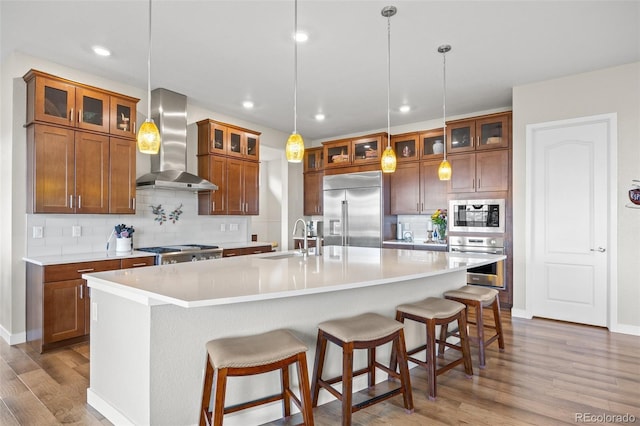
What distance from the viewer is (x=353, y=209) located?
616 centimetres

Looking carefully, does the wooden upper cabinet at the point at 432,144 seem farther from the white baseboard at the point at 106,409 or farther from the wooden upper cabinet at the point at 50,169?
the white baseboard at the point at 106,409

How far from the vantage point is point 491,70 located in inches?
154

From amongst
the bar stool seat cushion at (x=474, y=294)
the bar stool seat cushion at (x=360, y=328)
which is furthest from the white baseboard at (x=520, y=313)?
the bar stool seat cushion at (x=360, y=328)

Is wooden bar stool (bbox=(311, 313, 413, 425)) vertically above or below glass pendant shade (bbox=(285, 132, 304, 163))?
below

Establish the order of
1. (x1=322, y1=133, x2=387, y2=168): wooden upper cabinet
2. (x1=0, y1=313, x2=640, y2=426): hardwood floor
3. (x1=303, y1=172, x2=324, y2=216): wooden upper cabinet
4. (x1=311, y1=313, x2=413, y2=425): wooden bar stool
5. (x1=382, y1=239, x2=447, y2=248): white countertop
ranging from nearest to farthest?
1. (x1=311, y1=313, x2=413, y2=425): wooden bar stool
2. (x1=0, y1=313, x2=640, y2=426): hardwood floor
3. (x1=382, y1=239, x2=447, y2=248): white countertop
4. (x1=322, y1=133, x2=387, y2=168): wooden upper cabinet
5. (x1=303, y1=172, x2=324, y2=216): wooden upper cabinet

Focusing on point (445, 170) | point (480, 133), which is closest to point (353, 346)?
point (445, 170)

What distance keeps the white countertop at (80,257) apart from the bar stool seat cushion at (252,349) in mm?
2268

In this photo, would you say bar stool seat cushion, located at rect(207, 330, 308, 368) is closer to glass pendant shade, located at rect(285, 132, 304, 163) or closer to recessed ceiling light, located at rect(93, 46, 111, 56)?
glass pendant shade, located at rect(285, 132, 304, 163)

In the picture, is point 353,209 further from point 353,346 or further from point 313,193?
point 353,346

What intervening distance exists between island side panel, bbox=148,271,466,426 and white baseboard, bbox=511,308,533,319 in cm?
278

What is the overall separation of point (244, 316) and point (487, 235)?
3968 millimetres

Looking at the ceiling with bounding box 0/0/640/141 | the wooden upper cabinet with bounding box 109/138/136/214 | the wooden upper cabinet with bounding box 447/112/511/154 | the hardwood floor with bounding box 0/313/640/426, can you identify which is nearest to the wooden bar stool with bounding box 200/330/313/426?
the hardwood floor with bounding box 0/313/640/426

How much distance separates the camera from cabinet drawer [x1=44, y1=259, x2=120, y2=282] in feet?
10.4

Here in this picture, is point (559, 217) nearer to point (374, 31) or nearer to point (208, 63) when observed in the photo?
point (374, 31)
